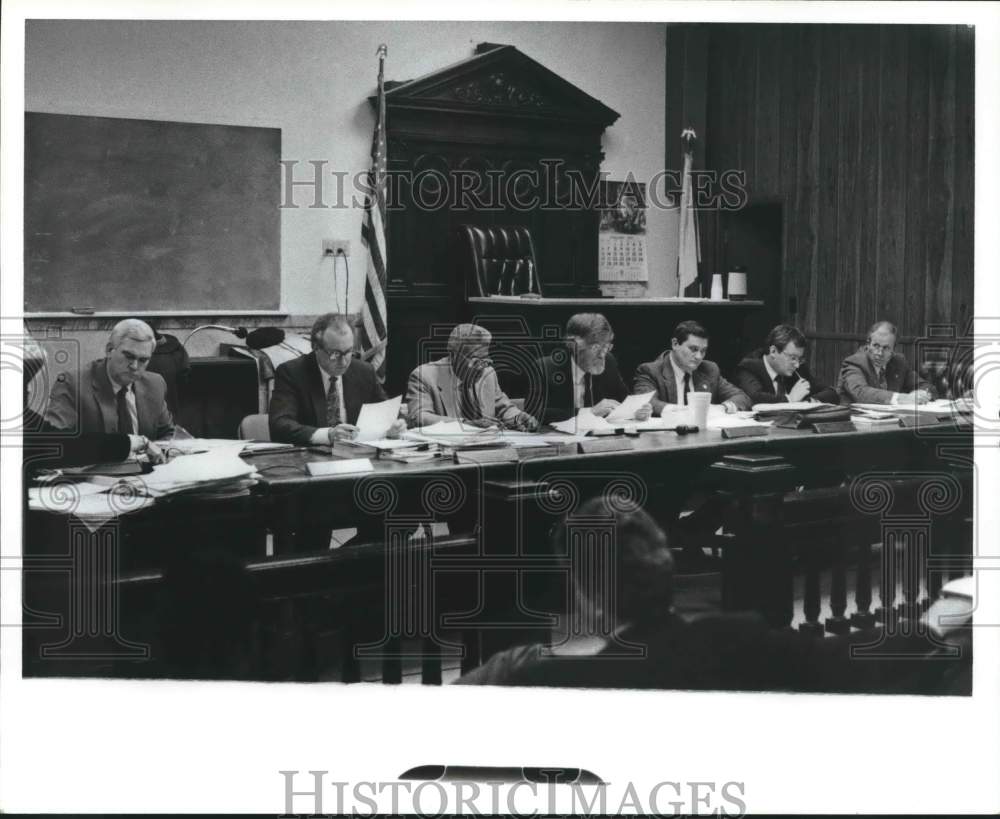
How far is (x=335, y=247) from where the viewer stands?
242 inches

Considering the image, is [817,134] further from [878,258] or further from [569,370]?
[569,370]

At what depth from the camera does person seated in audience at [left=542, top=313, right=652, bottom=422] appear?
5871 millimetres

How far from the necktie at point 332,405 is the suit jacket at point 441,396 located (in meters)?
0.31

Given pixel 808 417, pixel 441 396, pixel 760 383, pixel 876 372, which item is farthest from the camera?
pixel 760 383

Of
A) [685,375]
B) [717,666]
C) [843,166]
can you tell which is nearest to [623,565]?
[717,666]

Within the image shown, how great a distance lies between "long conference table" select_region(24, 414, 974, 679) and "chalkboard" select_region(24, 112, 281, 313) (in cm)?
132

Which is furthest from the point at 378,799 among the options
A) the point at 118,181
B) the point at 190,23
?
the point at 118,181

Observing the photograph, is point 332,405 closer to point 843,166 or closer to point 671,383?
point 671,383

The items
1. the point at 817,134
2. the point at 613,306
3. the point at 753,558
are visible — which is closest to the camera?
the point at 753,558

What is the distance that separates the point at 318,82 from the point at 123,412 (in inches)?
92.4

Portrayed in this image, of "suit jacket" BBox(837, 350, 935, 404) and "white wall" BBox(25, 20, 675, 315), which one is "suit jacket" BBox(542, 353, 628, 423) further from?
"suit jacket" BBox(837, 350, 935, 404)

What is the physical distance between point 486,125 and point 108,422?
11.0 ft

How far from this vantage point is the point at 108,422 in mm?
4762

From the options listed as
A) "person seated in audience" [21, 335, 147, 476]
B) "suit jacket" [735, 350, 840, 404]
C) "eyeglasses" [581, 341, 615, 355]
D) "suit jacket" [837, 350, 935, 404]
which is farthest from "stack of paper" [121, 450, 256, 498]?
"suit jacket" [837, 350, 935, 404]
